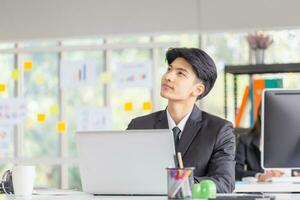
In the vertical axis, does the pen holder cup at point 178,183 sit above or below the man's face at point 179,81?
below

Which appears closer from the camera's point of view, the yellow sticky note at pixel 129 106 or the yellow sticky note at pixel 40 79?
the yellow sticky note at pixel 129 106

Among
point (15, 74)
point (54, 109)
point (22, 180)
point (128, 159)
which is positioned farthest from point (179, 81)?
point (15, 74)

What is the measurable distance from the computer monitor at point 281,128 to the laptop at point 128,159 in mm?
680

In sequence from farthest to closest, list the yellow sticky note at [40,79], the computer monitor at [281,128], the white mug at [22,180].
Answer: the yellow sticky note at [40,79], the computer monitor at [281,128], the white mug at [22,180]

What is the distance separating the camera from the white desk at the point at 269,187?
3.45 meters

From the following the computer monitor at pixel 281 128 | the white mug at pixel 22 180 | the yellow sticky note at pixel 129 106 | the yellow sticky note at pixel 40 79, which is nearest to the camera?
the white mug at pixel 22 180

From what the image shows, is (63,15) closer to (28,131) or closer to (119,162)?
(28,131)

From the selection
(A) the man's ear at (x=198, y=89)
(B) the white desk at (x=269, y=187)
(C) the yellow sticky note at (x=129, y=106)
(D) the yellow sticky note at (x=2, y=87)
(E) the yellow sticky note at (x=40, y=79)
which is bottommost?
(B) the white desk at (x=269, y=187)

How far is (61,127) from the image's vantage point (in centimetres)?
579

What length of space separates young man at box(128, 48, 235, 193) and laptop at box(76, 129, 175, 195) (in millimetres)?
476

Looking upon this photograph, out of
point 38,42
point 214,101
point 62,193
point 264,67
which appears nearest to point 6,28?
point 38,42

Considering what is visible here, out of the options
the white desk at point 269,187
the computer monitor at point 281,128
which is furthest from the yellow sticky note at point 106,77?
the computer monitor at point 281,128

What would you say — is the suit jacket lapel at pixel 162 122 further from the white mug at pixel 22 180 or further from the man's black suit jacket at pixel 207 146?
the white mug at pixel 22 180

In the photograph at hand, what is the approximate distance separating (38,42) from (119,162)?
143 inches
